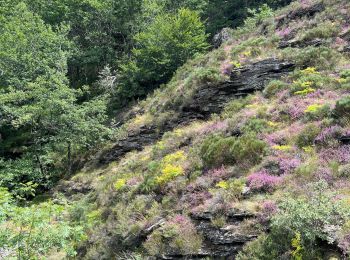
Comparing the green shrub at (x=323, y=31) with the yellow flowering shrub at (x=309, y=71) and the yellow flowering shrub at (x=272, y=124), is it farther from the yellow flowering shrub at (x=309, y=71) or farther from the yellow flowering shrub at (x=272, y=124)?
the yellow flowering shrub at (x=272, y=124)

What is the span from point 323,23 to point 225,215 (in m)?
16.1

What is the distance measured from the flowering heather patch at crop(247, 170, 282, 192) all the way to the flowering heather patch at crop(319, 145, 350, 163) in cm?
141

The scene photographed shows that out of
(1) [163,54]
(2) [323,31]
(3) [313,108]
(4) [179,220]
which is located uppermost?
(1) [163,54]

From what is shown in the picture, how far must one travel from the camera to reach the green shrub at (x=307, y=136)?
11180 mm

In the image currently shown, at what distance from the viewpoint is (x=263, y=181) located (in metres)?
9.83

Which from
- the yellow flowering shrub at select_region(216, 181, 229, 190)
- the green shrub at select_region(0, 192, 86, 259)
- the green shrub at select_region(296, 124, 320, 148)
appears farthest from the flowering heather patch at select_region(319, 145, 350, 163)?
the green shrub at select_region(0, 192, 86, 259)

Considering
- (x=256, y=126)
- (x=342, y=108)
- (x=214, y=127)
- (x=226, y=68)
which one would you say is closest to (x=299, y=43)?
(x=226, y=68)

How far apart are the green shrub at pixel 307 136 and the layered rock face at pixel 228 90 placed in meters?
6.25

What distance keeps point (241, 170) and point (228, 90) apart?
8.33 m

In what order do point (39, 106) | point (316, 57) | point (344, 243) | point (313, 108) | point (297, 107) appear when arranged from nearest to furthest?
point (344, 243), point (313, 108), point (297, 107), point (316, 57), point (39, 106)

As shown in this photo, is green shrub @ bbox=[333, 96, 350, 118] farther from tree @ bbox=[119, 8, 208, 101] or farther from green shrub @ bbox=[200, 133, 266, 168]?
tree @ bbox=[119, 8, 208, 101]

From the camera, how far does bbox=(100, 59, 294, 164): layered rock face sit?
706 inches

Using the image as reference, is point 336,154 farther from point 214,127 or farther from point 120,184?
point 120,184

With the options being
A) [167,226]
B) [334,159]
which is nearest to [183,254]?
[167,226]
